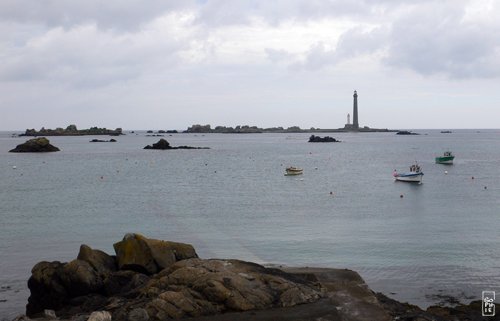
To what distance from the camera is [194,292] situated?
15.6 m

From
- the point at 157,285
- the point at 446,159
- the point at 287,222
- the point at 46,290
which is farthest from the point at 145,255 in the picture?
the point at 446,159

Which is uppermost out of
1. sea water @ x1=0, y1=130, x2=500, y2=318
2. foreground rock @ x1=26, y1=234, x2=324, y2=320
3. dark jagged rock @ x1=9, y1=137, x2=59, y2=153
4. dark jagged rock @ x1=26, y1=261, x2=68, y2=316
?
dark jagged rock @ x1=9, y1=137, x2=59, y2=153

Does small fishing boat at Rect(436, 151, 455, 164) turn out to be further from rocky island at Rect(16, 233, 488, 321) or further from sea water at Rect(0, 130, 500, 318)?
rocky island at Rect(16, 233, 488, 321)

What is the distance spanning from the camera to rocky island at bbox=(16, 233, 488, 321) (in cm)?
1496

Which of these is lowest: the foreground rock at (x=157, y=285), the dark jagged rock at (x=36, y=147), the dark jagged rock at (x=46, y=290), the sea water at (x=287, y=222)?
the sea water at (x=287, y=222)

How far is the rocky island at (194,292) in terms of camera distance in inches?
589

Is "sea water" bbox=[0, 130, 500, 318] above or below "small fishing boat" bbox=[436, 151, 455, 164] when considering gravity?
below

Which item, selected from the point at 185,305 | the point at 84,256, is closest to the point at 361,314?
the point at 185,305

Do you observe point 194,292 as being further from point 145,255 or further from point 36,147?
point 36,147

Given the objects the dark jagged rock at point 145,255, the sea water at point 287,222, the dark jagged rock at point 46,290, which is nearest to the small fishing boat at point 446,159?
the sea water at point 287,222

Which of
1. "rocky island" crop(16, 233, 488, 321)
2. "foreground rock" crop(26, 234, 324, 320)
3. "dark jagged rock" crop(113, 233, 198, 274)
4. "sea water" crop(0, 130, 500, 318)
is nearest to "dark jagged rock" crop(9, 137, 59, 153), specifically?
"sea water" crop(0, 130, 500, 318)

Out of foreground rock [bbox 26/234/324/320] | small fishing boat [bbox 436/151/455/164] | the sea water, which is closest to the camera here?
foreground rock [bbox 26/234/324/320]

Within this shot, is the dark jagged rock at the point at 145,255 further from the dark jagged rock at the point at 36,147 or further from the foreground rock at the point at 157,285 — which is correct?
the dark jagged rock at the point at 36,147

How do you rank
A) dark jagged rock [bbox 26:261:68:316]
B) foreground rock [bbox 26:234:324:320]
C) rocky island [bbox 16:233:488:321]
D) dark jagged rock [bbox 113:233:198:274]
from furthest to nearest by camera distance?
1. dark jagged rock [bbox 113:233:198:274]
2. dark jagged rock [bbox 26:261:68:316]
3. foreground rock [bbox 26:234:324:320]
4. rocky island [bbox 16:233:488:321]
